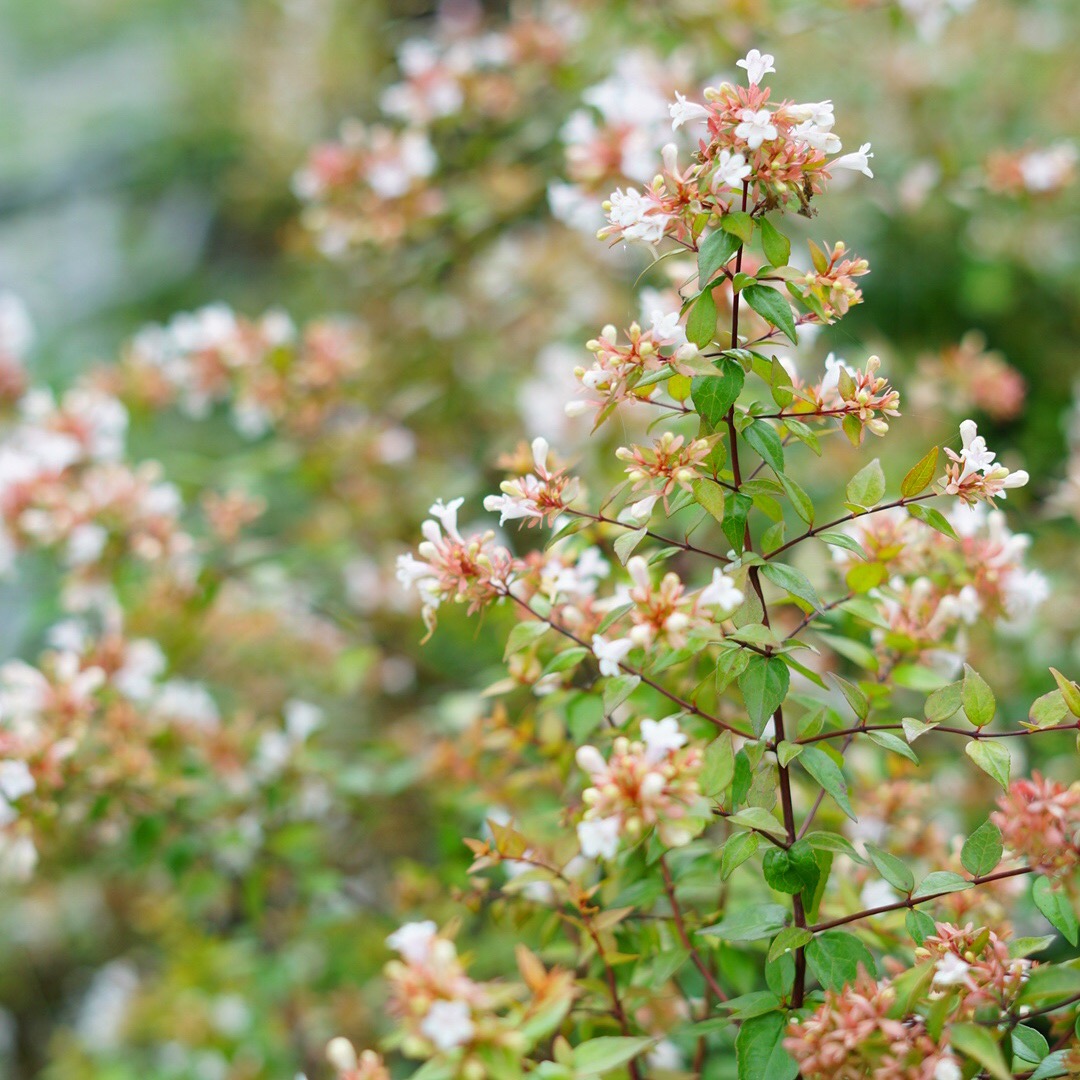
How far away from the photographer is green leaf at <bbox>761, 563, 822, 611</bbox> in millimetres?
638

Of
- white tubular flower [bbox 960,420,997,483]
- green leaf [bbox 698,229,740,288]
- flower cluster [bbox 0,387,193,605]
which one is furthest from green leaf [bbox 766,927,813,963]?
flower cluster [bbox 0,387,193,605]

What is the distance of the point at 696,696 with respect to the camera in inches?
28.2

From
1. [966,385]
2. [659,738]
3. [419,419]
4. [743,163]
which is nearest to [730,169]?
[743,163]

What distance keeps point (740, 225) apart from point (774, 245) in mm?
32

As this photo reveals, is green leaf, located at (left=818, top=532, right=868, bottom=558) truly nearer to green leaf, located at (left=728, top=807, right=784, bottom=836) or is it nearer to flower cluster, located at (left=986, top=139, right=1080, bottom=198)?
green leaf, located at (left=728, top=807, right=784, bottom=836)

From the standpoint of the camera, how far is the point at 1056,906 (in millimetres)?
649

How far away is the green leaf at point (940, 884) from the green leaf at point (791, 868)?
7cm

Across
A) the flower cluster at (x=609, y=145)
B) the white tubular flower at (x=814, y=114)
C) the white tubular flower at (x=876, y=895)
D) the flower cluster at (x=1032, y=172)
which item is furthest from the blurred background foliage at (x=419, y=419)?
the white tubular flower at (x=814, y=114)

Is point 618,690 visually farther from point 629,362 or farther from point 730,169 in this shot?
point 730,169

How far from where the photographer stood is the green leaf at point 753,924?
0.67 m

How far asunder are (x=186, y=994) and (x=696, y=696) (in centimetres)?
125

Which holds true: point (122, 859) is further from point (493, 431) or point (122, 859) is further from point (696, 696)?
point (696, 696)

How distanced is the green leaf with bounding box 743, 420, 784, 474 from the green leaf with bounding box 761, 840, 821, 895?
25 cm

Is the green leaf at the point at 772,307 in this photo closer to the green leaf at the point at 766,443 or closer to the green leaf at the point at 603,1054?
the green leaf at the point at 766,443
